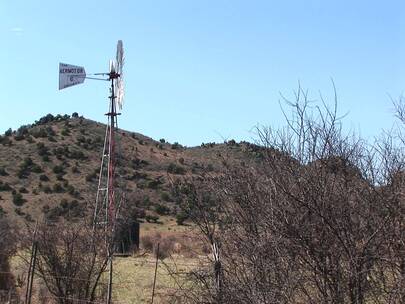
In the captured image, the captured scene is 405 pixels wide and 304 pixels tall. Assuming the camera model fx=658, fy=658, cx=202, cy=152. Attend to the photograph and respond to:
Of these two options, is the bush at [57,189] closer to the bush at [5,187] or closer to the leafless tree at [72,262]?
the bush at [5,187]

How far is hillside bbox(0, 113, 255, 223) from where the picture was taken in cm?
5334

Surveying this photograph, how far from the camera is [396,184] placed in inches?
250

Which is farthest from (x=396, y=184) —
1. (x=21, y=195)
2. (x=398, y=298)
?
(x=21, y=195)

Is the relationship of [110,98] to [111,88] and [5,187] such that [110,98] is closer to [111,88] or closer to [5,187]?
[111,88]

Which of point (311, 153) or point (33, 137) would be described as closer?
point (311, 153)

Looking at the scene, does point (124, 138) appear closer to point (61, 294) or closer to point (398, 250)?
point (61, 294)

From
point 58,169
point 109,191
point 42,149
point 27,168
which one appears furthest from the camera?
point 42,149

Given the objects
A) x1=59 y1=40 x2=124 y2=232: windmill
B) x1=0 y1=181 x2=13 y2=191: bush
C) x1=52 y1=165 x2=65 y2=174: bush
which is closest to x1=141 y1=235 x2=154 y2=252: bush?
x1=59 y1=40 x2=124 y2=232: windmill

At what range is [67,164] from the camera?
64.4m

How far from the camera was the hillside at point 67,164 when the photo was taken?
53.3 metres

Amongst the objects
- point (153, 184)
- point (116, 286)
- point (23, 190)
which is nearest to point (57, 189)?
point (23, 190)

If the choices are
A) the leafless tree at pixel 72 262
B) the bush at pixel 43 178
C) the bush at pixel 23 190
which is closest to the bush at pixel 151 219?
the bush at pixel 23 190

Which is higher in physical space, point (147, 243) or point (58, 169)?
point (58, 169)

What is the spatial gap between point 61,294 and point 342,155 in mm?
9974
